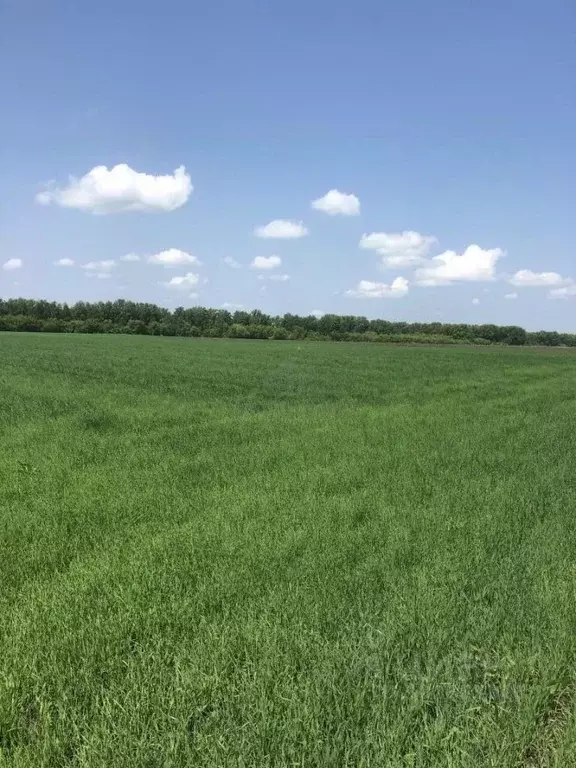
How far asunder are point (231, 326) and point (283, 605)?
427 ft

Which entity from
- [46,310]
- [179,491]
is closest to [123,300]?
[46,310]

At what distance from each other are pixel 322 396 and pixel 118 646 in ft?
54.1

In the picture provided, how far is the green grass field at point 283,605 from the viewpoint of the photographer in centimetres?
321

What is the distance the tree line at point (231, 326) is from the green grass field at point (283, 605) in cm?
10669

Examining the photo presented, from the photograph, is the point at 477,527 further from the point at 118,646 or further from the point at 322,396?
the point at 322,396

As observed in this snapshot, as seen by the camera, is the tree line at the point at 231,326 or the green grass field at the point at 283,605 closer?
the green grass field at the point at 283,605

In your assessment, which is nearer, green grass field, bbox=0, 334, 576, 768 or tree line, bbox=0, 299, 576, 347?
green grass field, bbox=0, 334, 576, 768

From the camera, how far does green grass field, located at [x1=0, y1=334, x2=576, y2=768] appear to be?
3.21m

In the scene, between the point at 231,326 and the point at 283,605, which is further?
the point at 231,326

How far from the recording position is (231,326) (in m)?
133

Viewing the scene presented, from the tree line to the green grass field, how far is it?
106689mm

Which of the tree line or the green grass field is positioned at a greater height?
the tree line

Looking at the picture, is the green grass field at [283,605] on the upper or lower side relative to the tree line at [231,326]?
lower

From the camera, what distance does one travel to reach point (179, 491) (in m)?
7.94
